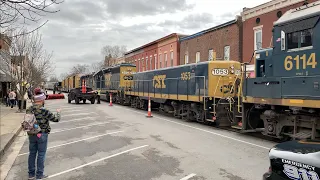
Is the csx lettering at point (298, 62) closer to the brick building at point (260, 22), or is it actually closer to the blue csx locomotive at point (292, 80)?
the blue csx locomotive at point (292, 80)

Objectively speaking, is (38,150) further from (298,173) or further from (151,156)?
(298,173)

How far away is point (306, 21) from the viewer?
896 centimetres

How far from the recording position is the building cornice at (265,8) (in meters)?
23.2

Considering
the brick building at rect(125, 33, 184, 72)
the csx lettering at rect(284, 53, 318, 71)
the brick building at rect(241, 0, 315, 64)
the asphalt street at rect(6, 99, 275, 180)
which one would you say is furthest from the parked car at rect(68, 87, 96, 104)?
the csx lettering at rect(284, 53, 318, 71)

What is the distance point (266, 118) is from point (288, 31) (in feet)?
9.54

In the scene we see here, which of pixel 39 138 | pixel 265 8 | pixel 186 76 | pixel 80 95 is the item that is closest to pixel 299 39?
pixel 39 138

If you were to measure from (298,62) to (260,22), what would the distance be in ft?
58.3

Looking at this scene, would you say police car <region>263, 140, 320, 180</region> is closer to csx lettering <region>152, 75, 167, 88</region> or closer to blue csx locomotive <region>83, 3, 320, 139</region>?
blue csx locomotive <region>83, 3, 320, 139</region>

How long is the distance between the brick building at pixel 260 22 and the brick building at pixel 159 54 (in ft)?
49.0

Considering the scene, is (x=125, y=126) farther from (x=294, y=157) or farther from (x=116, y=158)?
(x=294, y=157)

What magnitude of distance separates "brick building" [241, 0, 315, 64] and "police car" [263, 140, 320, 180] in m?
21.2

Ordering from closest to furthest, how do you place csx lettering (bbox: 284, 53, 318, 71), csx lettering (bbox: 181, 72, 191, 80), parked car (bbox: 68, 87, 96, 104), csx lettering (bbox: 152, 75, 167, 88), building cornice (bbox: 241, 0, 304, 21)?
1. csx lettering (bbox: 284, 53, 318, 71)
2. csx lettering (bbox: 181, 72, 191, 80)
3. csx lettering (bbox: 152, 75, 167, 88)
4. building cornice (bbox: 241, 0, 304, 21)
5. parked car (bbox: 68, 87, 96, 104)

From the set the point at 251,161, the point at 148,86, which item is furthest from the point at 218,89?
the point at 148,86

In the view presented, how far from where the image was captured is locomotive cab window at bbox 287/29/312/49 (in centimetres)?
889
